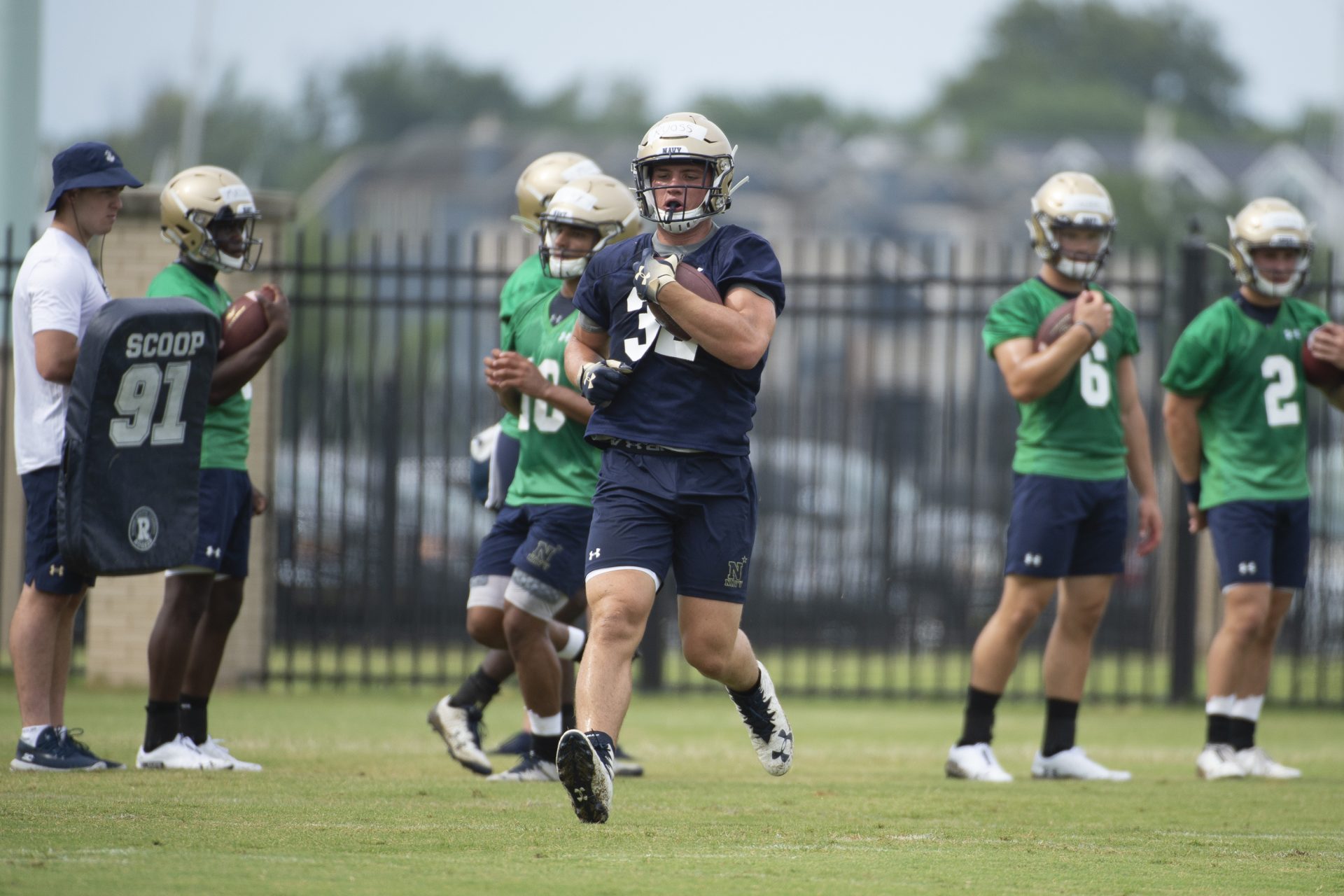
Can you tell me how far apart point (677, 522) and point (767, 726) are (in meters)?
1.03

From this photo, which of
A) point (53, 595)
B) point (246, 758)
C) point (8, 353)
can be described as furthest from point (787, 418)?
point (53, 595)

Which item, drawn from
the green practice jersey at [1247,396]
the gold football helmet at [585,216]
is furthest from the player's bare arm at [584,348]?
the green practice jersey at [1247,396]

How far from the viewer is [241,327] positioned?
732 cm

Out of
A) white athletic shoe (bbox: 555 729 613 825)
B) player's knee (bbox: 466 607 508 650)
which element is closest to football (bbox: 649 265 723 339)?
white athletic shoe (bbox: 555 729 613 825)

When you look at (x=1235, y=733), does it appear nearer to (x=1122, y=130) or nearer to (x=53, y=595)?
(x=53, y=595)

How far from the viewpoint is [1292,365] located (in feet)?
27.0

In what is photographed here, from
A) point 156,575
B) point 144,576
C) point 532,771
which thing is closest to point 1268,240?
point 532,771

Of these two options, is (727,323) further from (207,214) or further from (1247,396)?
(1247,396)

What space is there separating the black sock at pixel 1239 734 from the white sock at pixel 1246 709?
0.02 metres

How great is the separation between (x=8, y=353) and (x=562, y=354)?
5677 millimetres

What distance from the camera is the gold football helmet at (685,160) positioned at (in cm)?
605

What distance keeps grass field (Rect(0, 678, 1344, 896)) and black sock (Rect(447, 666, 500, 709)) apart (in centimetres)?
30

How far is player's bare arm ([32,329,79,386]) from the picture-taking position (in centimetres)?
685

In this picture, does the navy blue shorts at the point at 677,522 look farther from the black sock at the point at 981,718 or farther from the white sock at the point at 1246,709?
the white sock at the point at 1246,709
